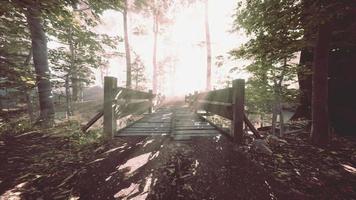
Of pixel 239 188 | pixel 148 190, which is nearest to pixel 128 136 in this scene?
pixel 148 190

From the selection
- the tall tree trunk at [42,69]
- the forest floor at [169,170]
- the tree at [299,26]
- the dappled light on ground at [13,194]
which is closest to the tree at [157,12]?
the tall tree trunk at [42,69]

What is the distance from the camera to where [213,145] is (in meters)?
4.68

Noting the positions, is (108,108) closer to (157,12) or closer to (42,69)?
(42,69)

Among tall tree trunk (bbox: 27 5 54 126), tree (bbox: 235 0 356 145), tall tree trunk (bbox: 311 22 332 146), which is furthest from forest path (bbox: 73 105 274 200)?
tall tree trunk (bbox: 27 5 54 126)

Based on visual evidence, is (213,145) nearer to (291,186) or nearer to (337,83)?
(291,186)

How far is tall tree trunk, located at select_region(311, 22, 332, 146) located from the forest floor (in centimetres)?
47

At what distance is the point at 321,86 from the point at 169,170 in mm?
4559

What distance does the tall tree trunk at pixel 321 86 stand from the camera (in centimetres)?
465

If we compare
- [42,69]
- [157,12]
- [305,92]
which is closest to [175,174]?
[42,69]

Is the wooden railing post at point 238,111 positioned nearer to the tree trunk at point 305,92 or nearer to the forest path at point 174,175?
the forest path at point 174,175

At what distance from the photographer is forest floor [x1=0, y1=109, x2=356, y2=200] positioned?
2.76m

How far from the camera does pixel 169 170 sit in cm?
346

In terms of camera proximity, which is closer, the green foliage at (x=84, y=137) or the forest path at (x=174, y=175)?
the forest path at (x=174, y=175)

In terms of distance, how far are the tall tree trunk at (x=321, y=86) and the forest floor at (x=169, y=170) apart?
1.55 feet
